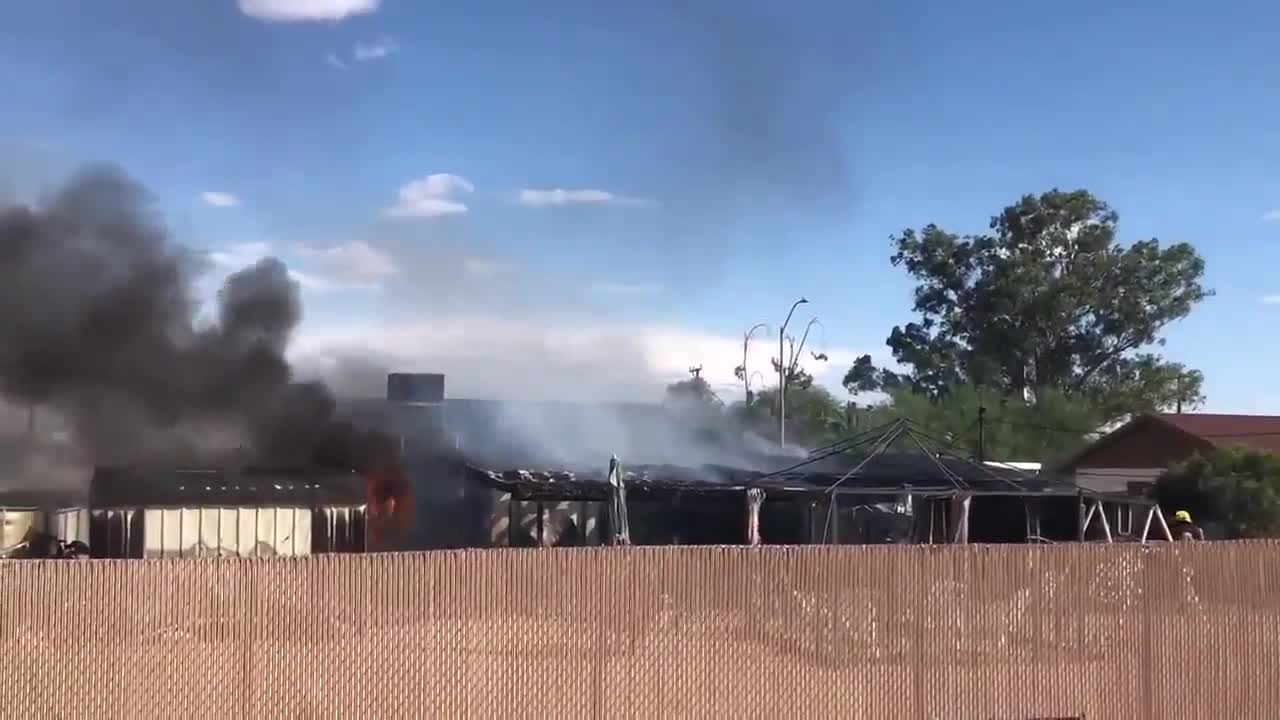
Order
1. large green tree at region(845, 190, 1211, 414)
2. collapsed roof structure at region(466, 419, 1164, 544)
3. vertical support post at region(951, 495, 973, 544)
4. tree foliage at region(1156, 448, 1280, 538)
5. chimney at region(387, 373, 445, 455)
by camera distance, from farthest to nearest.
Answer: large green tree at region(845, 190, 1211, 414)
chimney at region(387, 373, 445, 455)
tree foliage at region(1156, 448, 1280, 538)
collapsed roof structure at region(466, 419, 1164, 544)
vertical support post at region(951, 495, 973, 544)

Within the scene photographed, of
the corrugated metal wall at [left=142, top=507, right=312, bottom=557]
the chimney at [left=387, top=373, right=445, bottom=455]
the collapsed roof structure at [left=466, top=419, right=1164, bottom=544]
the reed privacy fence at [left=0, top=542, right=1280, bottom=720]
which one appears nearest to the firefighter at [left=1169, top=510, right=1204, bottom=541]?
the collapsed roof structure at [left=466, top=419, right=1164, bottom=544]

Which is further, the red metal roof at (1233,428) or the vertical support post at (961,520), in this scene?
the red metal roof at (1233,428)

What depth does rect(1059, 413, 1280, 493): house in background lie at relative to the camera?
36.4 metres

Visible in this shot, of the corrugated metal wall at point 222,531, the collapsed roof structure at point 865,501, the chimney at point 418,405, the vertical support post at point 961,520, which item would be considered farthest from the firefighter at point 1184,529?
the chimney at point 418,405

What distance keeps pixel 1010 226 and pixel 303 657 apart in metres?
50.4

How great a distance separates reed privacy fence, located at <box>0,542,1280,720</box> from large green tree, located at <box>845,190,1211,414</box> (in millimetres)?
44905

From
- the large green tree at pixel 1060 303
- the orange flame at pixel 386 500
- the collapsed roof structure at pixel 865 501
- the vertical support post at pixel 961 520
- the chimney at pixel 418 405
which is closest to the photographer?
the vertical support post at pixel 961 520

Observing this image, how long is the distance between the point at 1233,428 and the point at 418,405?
91.2ft

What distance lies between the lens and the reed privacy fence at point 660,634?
27.0ft

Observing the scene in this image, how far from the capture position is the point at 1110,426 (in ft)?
172

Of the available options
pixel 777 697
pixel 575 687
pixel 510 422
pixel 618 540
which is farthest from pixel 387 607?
pixel 510 422

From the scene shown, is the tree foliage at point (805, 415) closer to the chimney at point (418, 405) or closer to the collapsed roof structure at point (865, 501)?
the chimney at point (418, 405)

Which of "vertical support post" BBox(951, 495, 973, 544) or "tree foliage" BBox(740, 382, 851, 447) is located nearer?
"vertical support post" BBox(951, 495, 973, 544)

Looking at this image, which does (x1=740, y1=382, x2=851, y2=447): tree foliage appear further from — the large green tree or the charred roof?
the charred roof
